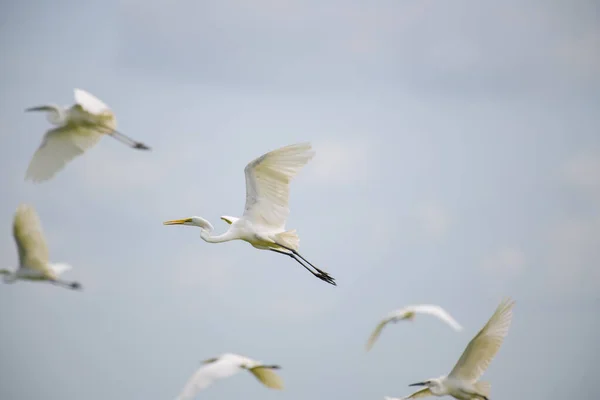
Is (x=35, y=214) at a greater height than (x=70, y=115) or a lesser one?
lesser

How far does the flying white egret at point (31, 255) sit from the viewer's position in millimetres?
13641

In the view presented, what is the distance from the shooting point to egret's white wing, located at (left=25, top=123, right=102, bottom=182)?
1528 cm

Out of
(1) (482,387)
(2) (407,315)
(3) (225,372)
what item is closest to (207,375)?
(3) (225,372)

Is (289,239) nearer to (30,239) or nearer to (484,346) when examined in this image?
(484,346)

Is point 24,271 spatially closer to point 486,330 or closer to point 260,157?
point 260,157

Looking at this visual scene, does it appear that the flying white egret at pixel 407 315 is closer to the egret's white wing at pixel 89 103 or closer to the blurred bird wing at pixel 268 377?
the blurred bird wing at pixel 268 377

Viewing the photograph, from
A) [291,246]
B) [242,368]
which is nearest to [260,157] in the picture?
[291,246]

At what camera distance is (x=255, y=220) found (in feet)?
53.1

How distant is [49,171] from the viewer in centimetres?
1535

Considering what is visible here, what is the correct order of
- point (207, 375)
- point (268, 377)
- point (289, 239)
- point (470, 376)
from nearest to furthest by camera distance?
point (207, 375), point (268, 377), point (470, 376), point (289, 239)

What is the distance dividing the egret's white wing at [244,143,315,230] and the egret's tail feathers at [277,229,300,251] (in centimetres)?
14

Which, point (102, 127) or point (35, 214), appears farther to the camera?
point (102, 127)

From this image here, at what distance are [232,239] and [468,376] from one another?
14.1ft

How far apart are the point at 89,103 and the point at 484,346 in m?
6.81
